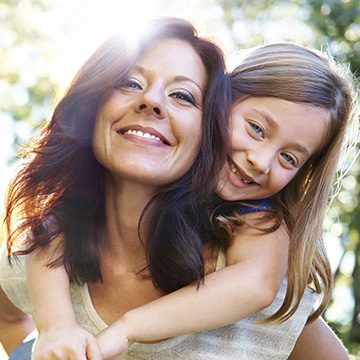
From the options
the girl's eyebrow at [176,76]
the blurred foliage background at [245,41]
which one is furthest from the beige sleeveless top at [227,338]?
the blurred foliage background at [245,41]

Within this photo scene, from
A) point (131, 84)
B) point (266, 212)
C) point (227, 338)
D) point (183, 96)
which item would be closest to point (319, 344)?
point (227, 338)

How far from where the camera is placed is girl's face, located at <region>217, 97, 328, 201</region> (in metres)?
2.55

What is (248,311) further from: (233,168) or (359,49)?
(359,49)

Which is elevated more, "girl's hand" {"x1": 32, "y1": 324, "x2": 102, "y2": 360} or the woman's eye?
the woman's eye

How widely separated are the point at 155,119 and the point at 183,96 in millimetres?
129

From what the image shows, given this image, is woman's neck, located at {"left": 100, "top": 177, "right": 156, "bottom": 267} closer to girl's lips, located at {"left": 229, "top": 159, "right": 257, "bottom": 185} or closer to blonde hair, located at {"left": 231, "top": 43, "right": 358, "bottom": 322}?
girl's lips, located at {"left": 229, "top": 159, "right": 257, "bottom": 185}

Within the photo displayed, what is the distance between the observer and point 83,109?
2.54 metres

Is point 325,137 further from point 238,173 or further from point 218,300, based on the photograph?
point 218,300

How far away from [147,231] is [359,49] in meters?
10.7

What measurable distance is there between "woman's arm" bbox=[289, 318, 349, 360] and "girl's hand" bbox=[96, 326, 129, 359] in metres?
0.96

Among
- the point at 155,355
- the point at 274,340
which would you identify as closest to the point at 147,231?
the point at 155,355

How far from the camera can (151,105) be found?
7.88 feet

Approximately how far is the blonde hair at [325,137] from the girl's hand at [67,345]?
699mm

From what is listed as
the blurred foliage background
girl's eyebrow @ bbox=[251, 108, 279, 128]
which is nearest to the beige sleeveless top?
girl's eyebrow @ bbox=[251, 108, 279, 128]
